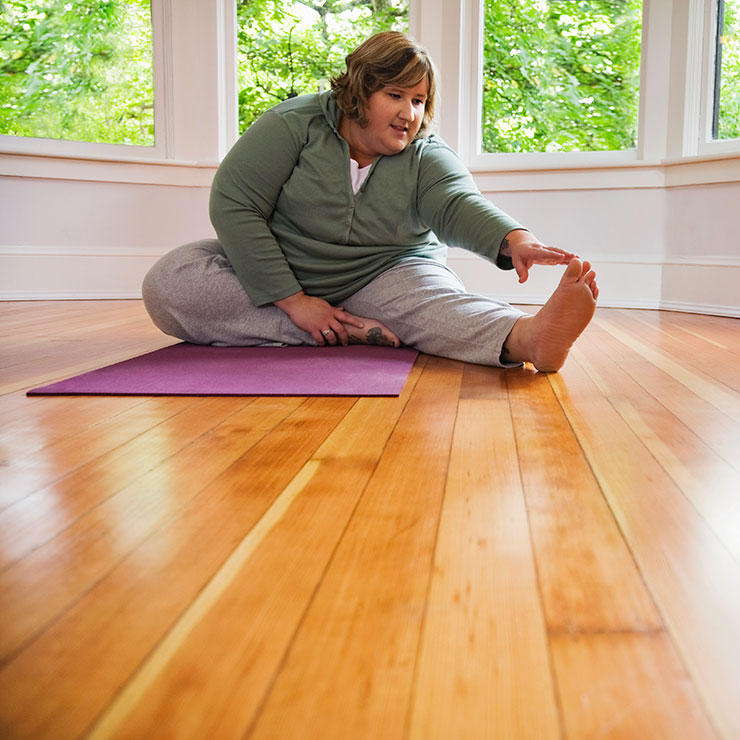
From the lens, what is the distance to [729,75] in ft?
10.7

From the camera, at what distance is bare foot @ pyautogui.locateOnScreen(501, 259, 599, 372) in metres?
1.49

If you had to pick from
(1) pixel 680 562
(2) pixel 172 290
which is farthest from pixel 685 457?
(2) pixel 172 290

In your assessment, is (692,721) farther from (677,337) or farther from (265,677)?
(677,337)

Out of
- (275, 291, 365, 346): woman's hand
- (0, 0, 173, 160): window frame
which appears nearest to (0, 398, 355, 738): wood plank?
(275, 291, 365, 346): woman's hand

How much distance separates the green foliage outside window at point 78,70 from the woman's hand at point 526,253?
270 centimetres

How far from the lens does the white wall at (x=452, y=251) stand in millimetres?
3242

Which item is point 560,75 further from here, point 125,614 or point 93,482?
point 125,614

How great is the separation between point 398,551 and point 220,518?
18 centimetres

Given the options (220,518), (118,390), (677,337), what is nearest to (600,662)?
(220,518)

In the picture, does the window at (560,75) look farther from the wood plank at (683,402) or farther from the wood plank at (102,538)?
the wood plank at (102,538)

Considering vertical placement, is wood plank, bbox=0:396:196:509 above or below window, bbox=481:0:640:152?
below

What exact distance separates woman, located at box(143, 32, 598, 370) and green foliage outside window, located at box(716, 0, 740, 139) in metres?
1.69

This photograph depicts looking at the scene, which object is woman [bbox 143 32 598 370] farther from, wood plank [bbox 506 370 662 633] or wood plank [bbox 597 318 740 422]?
wood plank [bbox 506 370 662 633]

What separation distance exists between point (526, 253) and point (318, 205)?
0.57 m
